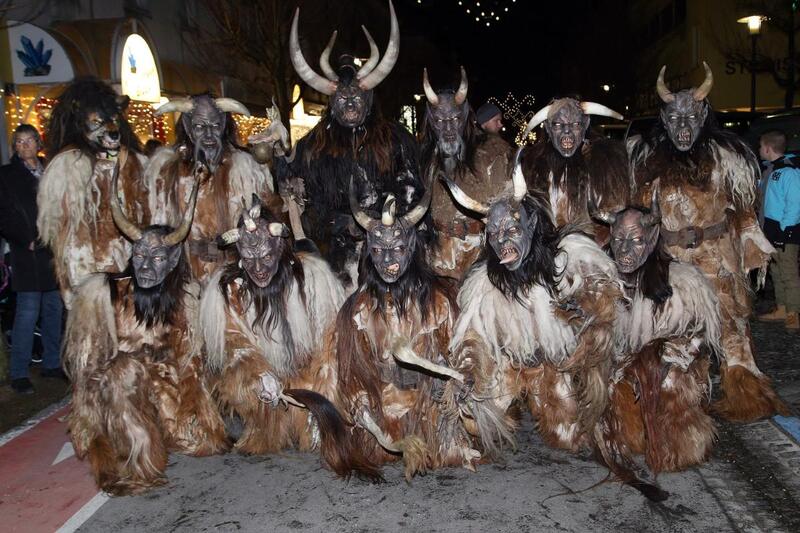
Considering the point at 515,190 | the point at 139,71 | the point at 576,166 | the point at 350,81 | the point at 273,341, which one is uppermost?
the point at 139,71

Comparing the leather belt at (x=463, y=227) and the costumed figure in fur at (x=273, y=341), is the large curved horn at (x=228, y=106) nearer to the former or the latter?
the costumed figure in fur at (x=273, y=341)

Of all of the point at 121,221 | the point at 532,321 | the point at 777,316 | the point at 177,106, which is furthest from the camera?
the point at 777,316

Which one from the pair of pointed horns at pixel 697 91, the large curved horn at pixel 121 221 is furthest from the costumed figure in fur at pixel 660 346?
the large curved horn at pixel 121 221

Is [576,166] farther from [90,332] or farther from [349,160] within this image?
[90,332]

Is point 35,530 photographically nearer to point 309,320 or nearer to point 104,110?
point 309,320

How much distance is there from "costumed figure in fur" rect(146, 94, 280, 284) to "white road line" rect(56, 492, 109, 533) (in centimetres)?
163

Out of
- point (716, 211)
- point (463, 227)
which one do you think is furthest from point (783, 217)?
point (463, 227)

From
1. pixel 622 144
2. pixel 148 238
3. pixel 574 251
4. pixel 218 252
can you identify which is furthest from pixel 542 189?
pixel 148 238

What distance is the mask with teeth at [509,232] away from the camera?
159 inches

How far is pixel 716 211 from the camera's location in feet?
15.7

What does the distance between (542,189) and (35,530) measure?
3.68 meters

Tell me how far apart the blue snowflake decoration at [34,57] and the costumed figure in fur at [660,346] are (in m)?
8.52

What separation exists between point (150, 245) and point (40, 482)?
157 cm

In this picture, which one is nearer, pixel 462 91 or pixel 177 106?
pixel 177 106
